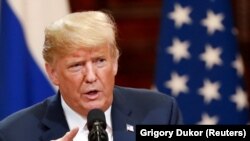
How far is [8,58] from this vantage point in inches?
103

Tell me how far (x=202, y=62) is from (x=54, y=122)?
3.99ft

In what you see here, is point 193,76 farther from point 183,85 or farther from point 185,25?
point 185,25

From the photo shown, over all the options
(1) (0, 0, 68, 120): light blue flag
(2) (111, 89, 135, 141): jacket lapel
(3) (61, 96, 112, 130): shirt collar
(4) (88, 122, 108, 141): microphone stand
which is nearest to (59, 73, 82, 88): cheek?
(3) (61, 96, 112, 130): shirt collar

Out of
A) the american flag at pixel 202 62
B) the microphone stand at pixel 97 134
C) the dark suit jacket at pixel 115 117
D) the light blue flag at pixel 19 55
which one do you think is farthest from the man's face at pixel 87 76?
the american flag at pixel 202 62

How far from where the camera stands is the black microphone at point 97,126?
1.27m

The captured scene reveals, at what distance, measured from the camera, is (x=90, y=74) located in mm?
1692

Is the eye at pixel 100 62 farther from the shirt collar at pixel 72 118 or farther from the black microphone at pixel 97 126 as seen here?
the black microphone at pixel 97 126

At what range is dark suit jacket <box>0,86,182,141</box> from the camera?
181 centimetres

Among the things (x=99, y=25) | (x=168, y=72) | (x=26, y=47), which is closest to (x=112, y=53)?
(x=99, y=25)

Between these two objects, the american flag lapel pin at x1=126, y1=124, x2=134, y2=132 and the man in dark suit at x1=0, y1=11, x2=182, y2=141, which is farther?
the american flag lapel pin at x1=126, y1=124, x2=134, y2=132

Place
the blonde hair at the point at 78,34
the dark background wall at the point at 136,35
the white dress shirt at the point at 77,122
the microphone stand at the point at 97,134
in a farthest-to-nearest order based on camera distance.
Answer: the dark background wall at the point at 136,35, the white dress shirt at the point at 77,122, the blonde hair at the point at 78,34, the microphone stand at the point at 97,134

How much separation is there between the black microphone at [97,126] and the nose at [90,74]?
0.95ft

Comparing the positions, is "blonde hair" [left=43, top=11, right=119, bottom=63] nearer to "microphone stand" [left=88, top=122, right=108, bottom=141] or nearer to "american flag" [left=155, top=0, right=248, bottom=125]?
"microphone stand" [left=88, top=122, right=108, bottom=141]

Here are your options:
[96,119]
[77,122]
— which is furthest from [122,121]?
[96,119]
